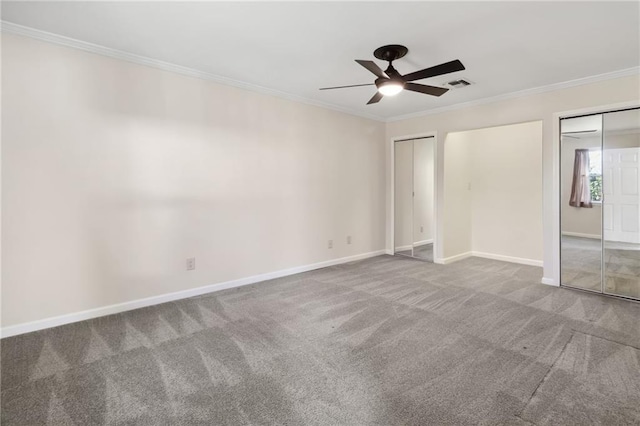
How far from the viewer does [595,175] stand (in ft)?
12.0

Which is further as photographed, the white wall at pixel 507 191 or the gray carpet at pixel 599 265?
the white wall at pixel 507 191

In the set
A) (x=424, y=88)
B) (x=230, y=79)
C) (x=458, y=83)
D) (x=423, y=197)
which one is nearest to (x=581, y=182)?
(x=458, y=83)

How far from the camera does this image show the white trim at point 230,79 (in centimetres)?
265

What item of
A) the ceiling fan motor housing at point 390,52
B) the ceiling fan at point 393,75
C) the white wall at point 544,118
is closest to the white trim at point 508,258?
the white wall at point 544,118

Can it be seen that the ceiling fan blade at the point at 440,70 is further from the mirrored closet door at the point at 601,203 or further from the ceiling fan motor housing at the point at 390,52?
the mirrored closet door at the point at 601,203

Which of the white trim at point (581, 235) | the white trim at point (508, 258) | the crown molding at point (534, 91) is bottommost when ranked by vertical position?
the white trim at point (508, 258)

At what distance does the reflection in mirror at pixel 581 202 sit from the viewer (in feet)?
12.0

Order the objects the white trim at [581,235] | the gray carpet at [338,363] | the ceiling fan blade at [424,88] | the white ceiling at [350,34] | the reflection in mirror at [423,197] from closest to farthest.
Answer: the gray carpet at [338,363] → the white ceiling at [350,34] → the ceiling fan blade at [424,88] → the white trim at [581,235] → the reflection in mirror at [423,197]

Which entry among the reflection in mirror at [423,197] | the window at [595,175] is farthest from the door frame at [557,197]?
the reflection in mirror at [423,197]

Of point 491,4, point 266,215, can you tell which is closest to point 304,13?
point 491,4

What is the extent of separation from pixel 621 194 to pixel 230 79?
15.4ft

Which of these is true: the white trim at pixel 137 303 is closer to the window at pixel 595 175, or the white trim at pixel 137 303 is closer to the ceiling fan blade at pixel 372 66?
the ceiling fan blade at pixel 372 66

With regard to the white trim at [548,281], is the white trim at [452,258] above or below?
above

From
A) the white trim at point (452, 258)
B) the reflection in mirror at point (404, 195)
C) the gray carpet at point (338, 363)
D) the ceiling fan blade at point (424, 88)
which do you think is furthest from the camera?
the reflection in mirror at point (404, 195)
